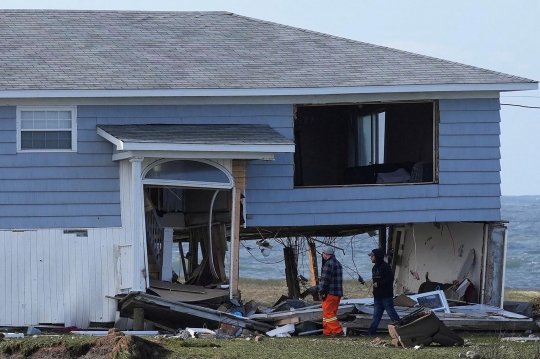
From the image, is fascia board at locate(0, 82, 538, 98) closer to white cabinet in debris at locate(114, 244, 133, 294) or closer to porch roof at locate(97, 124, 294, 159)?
porch roof at locate(97, 124, 294, 159)

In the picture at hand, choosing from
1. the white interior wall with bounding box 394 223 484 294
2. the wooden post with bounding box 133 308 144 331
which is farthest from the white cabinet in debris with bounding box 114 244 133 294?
the white interior wall with bounding box 394 223 484 294

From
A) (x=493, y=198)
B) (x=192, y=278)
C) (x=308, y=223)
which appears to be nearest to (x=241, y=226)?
(x=308, y=223)

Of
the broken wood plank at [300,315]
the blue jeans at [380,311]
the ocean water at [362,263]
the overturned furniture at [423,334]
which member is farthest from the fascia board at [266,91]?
the ocean water at [362,263]

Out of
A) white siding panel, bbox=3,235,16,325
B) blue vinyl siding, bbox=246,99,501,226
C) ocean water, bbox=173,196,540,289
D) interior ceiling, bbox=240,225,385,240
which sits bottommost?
ocean water, bbox=173,196,540,289

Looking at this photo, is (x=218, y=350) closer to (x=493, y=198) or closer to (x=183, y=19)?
(x=493, y=198)

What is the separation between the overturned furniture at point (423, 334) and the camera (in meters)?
14.7

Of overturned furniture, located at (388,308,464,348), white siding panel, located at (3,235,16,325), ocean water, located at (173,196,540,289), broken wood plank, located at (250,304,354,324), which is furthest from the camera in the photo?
ocean water, located at (173,196,540,289)

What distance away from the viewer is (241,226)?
60.8 ft

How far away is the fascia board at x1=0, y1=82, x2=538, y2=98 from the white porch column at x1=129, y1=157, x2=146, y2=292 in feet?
4.49

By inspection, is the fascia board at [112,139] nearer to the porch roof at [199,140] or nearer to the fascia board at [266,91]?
the porch roof at [199,140]

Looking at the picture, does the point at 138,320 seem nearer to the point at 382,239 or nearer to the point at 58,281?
the point at 58,281

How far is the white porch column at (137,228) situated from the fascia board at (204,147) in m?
0.45

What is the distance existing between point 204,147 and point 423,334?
16.2ft

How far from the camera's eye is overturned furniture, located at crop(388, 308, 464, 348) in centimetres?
1467
